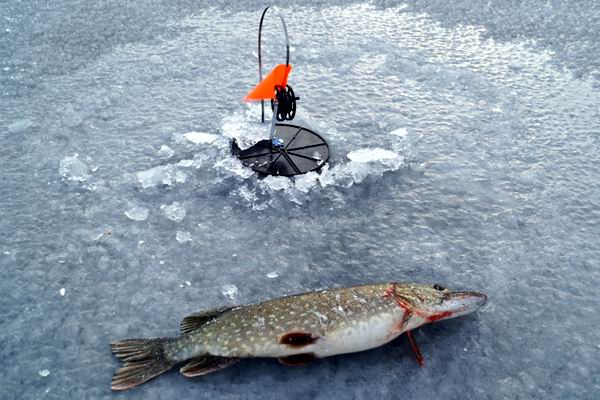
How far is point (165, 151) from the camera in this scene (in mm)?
4684

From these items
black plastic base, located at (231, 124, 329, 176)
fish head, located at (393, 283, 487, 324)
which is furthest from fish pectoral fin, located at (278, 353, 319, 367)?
black plastic base, located at (231, 124, 329, 176)

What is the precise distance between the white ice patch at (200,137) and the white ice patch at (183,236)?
4.18ft

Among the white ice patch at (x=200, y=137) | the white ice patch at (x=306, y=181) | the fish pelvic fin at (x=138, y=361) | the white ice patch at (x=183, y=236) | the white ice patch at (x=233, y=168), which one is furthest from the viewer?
the white ice patch at (x=200, y=137)

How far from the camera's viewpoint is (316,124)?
5152mm

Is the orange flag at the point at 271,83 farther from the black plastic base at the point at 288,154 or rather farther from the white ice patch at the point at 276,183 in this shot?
the white ice patch at the point at 276,183

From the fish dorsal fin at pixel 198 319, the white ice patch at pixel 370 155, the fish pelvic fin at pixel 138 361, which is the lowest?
the fish pelvic fin at pixel 138 361

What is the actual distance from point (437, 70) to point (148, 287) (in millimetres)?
4370

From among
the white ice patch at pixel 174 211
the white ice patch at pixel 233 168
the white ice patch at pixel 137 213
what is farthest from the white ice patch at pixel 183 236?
the white ice patch at pixel 233 168

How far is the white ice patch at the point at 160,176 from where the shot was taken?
4.30 metres

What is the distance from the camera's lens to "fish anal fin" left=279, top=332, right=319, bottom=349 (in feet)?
9.34

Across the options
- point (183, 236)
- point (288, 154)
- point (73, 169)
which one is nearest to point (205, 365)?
point (183, 236)

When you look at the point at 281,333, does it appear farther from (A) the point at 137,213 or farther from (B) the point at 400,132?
(B) the point at 400,132

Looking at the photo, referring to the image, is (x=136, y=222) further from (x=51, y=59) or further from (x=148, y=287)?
(x=51, y=59)

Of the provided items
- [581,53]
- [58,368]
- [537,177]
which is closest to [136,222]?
[58,368]
